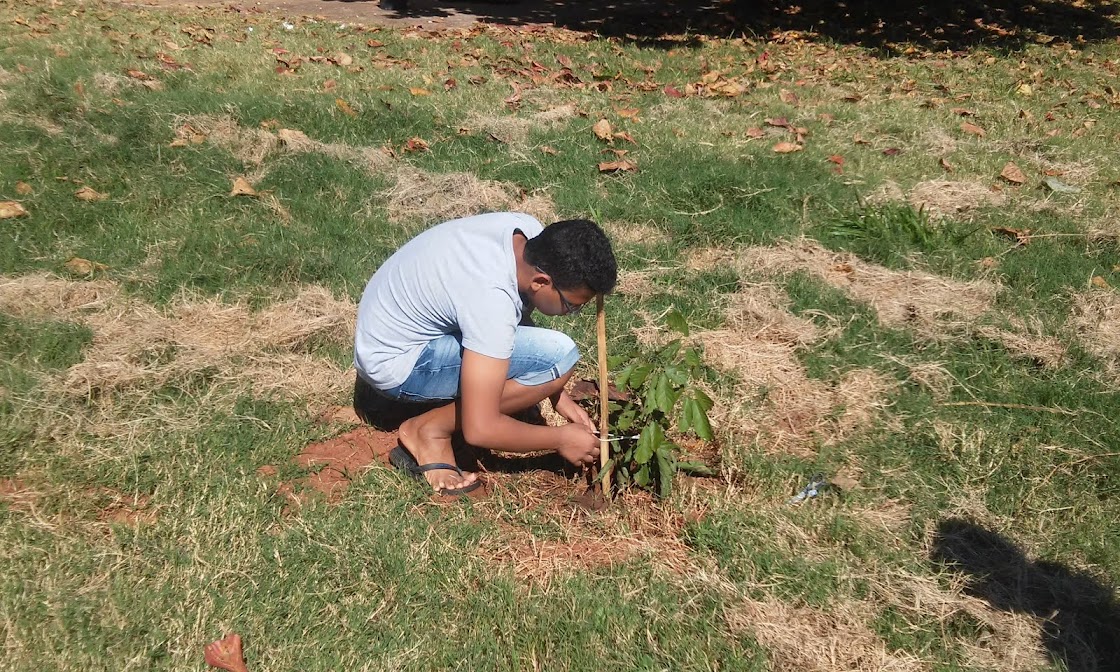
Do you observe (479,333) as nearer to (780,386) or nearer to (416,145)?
(780,386)

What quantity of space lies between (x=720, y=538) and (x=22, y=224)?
386 cm

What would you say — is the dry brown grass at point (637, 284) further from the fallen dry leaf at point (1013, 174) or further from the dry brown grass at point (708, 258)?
the fallen dry leaf at point (1013, 174)

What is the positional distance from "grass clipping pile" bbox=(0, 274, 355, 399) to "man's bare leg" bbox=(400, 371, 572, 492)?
1.99 feet

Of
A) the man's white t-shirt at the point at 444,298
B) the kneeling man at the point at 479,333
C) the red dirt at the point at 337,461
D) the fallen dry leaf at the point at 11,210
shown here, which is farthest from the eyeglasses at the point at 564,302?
the fallen dry leaf at the point at 11,210

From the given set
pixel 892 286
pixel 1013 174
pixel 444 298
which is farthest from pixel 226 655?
pixel 1013 174

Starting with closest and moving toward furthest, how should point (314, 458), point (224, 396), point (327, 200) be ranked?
point (314, 458) < point (224, 396) < point (327, 200)

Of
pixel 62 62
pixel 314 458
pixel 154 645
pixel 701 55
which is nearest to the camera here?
pixel 154 645

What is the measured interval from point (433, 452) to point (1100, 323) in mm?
3099

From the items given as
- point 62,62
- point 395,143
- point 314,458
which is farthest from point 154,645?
point 62,62

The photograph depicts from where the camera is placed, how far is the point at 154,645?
241 cm

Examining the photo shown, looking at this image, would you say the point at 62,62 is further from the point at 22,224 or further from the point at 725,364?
the point at 725,364

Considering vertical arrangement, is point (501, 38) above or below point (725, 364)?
above

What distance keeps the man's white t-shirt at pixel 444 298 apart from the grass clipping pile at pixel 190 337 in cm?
68

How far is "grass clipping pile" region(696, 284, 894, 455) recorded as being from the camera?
3428 mm
